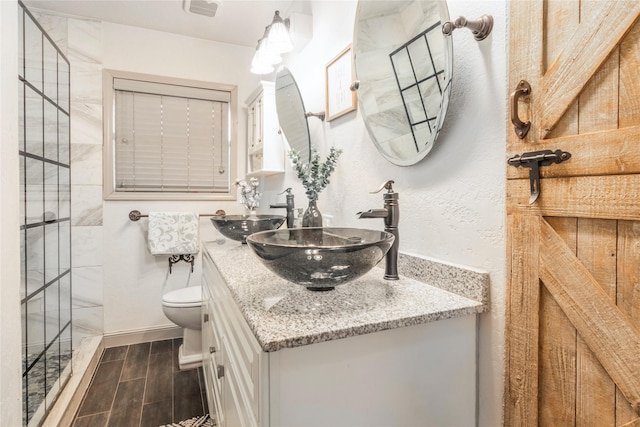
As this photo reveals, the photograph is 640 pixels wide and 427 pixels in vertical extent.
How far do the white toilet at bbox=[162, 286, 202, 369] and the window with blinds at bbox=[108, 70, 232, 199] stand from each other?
0.84 metres

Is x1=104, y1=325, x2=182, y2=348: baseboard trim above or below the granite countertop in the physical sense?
below

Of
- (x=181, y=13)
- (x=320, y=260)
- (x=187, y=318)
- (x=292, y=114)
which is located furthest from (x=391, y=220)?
(x=181, y=13)

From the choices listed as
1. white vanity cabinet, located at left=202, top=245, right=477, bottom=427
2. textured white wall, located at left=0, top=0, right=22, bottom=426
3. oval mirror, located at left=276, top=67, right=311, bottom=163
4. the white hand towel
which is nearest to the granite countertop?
white vanity cabinet, located at left=202, top=245, right=477, bottom=427

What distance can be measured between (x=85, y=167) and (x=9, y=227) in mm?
1502


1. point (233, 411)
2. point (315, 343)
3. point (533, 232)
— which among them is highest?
point (533, 232)

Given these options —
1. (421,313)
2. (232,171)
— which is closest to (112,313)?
(232,171)

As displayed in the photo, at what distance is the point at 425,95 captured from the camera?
1.01 m

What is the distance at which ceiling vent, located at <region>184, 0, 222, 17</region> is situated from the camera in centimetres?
200

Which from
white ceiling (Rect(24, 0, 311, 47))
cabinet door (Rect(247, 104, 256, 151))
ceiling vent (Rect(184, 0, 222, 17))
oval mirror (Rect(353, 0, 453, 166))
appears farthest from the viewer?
cabinet door (Rect(247, 104, 256, 151))

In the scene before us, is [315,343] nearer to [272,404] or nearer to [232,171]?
[272,404]

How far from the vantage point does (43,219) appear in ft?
5.31

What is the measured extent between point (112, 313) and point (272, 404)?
237 centimetres

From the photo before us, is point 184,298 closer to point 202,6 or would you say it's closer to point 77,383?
point 77,383

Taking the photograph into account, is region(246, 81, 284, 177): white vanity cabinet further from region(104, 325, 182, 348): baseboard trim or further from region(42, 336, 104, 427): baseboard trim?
region(42, 336, 104, 427): baseboard trim
